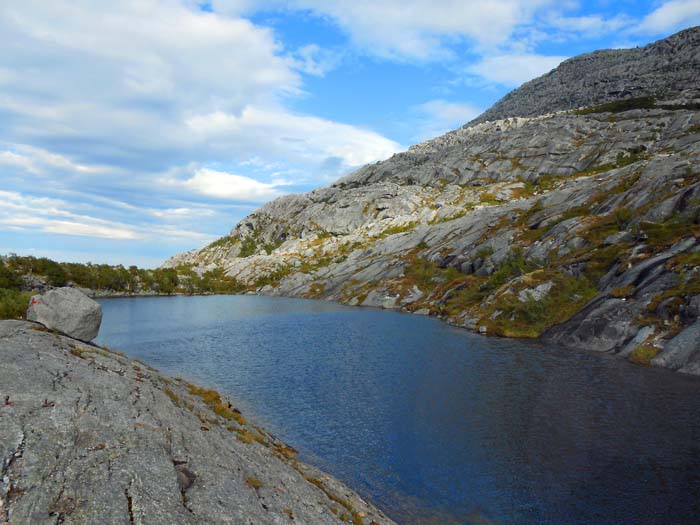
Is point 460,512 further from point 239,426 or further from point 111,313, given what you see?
point 111,313

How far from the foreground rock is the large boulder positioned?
21.6 feet

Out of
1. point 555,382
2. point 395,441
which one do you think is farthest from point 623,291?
point 395,441

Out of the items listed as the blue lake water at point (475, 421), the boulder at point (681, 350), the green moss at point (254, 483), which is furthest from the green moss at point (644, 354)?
the green moss at point (254, 483)

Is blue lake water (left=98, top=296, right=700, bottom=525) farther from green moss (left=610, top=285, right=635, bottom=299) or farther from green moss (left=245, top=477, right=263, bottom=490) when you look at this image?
green moss (left=610, top=285, right=635, bottom=299)

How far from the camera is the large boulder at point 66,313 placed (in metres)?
40.6

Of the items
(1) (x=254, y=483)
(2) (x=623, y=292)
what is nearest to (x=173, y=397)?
(1) (x=254, y=483)

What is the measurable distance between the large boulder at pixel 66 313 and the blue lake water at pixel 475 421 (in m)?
19.7

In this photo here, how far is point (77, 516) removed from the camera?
15734 millimetres

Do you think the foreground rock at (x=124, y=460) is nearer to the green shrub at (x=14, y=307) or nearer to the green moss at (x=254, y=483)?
the green moss at (x=254, y=483)

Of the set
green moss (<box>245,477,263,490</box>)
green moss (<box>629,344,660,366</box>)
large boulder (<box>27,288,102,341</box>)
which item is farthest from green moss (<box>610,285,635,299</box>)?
large boulder (<box>27,288,102,341</box>)

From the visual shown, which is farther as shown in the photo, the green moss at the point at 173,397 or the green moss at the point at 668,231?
the green moss at the point at 668,231

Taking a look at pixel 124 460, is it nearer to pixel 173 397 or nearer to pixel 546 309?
pixel 173 397

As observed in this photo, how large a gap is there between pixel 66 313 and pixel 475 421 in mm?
42462

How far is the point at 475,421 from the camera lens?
45.4 metres
